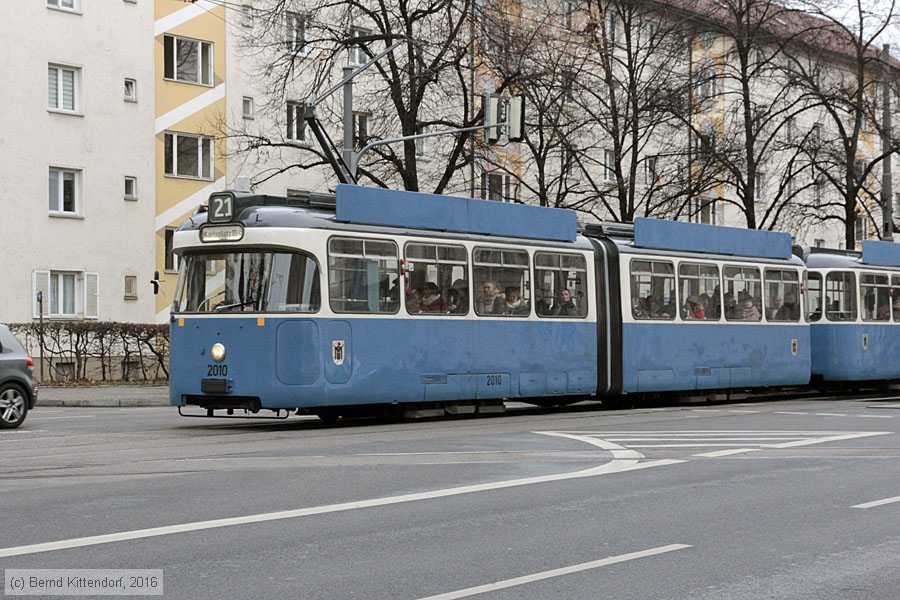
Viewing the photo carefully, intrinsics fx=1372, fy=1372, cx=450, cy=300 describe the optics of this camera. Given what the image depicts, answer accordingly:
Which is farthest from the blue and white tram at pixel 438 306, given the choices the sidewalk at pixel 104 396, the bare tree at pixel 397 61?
the sidewalk at pixel 104 396

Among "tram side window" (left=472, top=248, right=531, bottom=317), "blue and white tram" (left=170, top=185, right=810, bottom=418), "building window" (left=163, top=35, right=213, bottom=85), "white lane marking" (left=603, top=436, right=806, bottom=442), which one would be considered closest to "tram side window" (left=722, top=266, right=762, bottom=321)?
"blue and white tram" (left=170, top=185, right=810, bottom=418)

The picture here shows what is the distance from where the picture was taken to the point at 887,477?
1227 cm

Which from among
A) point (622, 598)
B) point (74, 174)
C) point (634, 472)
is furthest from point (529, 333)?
point (74, 174)

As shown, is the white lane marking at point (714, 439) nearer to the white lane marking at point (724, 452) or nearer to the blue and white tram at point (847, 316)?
the white lane marking at point (724, 452)

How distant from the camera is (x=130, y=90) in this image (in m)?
42.2

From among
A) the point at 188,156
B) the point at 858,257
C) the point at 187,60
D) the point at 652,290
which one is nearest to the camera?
the point at 652,290

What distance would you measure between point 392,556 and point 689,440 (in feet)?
29.0

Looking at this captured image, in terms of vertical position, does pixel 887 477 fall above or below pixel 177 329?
below

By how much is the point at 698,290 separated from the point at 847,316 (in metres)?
5.44

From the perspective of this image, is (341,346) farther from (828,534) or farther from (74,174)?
(74,174)

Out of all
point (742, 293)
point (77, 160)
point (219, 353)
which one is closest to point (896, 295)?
point (742, 293)

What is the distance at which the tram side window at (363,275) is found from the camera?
59.7 ft

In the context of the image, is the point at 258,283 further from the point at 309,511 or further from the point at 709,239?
the point at 709,239

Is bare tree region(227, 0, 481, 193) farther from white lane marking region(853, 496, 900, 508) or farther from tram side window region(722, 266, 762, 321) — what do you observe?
white lane marking region(853, 496, 900, 508)
